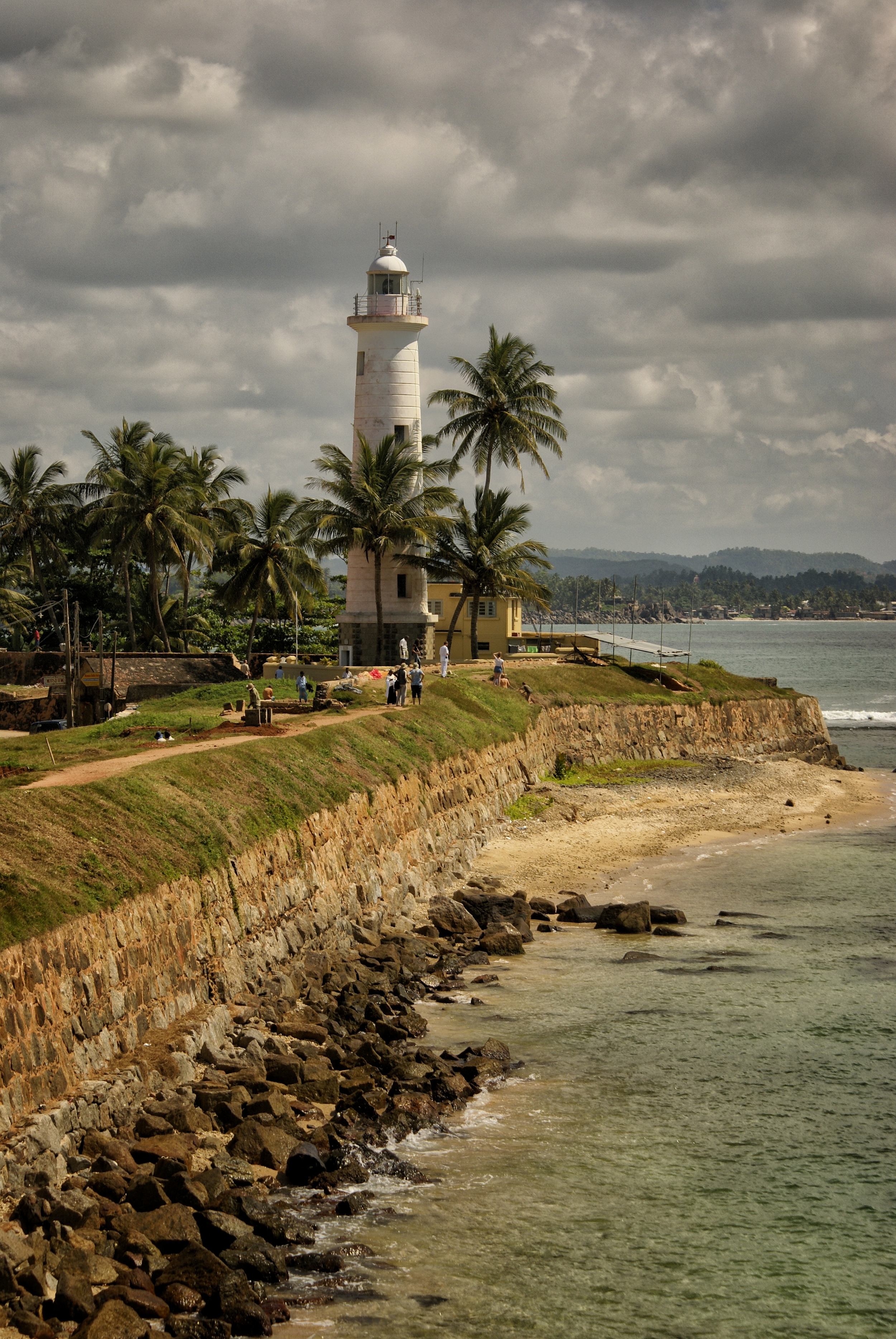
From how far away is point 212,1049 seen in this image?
17.8 metres

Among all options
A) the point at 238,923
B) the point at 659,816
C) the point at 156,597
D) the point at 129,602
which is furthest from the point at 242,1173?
the point at 129,602

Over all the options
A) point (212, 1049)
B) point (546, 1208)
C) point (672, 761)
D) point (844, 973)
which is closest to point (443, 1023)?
point (212, 1049)

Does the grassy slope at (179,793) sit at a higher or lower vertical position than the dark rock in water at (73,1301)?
higher

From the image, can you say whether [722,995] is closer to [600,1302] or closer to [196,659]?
[600,1302]

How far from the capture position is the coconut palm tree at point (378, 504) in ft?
162

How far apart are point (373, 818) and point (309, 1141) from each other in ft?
42.4

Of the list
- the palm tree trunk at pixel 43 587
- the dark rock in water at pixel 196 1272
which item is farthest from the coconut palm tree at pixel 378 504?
the dark rock in water at pixel 196 1272

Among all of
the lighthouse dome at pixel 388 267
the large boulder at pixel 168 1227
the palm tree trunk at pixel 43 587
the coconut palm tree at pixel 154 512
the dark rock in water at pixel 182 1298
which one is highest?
the lighthouse dome at pixel 388 267

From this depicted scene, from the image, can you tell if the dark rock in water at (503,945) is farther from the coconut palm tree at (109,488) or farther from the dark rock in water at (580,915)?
the coconut palm tree at (109,488)

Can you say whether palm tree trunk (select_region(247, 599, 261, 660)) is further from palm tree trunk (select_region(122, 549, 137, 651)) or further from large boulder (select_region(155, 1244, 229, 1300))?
large boulder (select_region(155, 1244, 229, 1300))

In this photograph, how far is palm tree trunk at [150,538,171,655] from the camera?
56.8 meters

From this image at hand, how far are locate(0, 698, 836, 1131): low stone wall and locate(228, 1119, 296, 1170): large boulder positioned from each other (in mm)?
1859

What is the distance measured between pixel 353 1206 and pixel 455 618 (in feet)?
138

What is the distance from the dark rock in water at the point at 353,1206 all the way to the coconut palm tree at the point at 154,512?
43972mm
